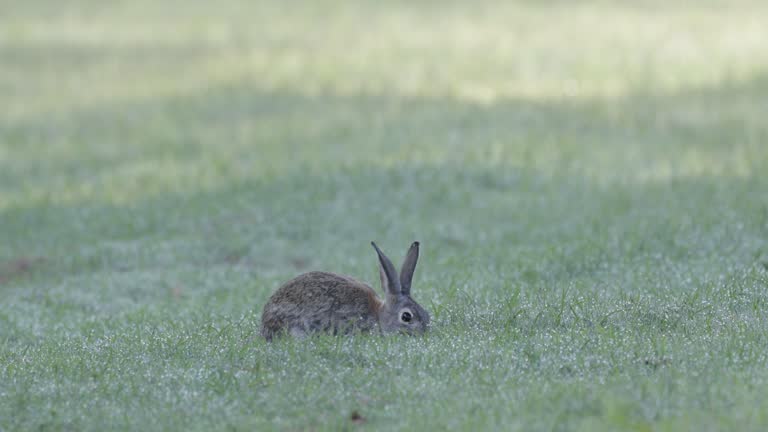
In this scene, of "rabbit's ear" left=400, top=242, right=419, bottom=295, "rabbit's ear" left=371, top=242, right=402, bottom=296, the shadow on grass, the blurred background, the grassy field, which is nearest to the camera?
the grassy field

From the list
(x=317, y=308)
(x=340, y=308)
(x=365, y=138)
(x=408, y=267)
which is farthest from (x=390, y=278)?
(x=365, y=138)

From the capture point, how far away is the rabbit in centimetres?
862

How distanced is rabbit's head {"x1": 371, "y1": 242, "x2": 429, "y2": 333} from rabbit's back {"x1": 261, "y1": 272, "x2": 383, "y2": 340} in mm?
170

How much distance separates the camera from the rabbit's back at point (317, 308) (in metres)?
8.64

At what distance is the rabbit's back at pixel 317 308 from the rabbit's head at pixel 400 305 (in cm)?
17

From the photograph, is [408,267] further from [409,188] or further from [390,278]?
[409,188]

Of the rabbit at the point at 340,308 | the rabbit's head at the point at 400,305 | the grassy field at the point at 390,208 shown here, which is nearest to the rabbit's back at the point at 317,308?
the rabbit at the point at 340,308

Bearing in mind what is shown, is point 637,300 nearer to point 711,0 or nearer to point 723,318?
point 723,318

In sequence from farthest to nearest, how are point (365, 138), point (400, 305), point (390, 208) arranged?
1. point (365, 138)
2. point (390, 208)
3. point (400, 305)

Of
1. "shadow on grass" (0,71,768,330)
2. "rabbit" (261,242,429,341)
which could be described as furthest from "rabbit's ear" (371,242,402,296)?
"shadow on grass" (0,71,768,330)

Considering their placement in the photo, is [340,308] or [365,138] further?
[365,138]

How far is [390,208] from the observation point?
1684 centimetres

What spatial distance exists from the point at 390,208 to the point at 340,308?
8144mm

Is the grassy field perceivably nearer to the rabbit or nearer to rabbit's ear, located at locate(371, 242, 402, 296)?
the rabbit
